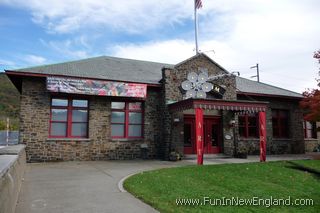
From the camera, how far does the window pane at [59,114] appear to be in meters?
15.7

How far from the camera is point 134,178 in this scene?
9703 mm

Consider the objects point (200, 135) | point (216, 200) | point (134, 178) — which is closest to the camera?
point (216, 200)

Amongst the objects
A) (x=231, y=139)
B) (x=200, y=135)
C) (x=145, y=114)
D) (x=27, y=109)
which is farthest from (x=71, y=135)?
(x=231, y=139)

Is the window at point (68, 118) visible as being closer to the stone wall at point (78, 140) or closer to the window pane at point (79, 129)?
the window pane at point (79, 129)

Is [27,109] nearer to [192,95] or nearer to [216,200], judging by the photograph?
[192,95]

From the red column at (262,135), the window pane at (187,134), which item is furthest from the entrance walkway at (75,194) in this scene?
the red column at (262,135)

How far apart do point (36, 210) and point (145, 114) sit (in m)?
11.4

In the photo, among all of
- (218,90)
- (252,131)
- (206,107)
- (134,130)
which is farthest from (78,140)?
(252,131)

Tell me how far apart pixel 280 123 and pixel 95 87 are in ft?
44.9

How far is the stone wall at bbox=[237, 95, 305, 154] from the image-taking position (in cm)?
1997

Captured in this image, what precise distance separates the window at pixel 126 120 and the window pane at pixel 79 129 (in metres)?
1.53

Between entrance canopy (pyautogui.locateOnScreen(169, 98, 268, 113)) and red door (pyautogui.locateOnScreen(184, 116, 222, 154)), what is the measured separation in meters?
2.11

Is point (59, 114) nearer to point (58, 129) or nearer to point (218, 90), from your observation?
point (58, 129)

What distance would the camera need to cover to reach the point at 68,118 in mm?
15875
